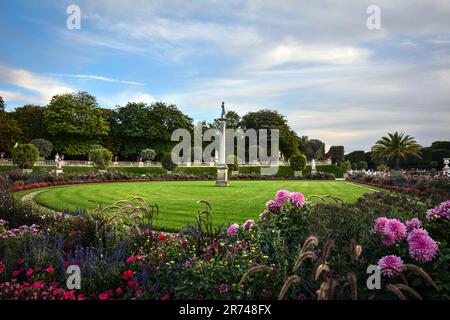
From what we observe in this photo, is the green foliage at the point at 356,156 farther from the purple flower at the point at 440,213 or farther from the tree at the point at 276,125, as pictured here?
the purple flower at the point at 440,213

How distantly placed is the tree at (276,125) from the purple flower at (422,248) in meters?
61.6

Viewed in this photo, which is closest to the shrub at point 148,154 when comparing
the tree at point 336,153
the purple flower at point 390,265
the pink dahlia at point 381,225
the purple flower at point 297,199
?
the tree at point 336,153

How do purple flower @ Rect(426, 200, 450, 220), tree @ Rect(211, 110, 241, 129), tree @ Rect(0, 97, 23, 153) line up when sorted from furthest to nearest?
tree @ Rect(211, 110, 241, 129) < tree @ Rect(0, 97, 23, 153) < purple flower @ Rect(426, 200, 450, 220)

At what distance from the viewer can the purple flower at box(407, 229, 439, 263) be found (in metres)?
3.46

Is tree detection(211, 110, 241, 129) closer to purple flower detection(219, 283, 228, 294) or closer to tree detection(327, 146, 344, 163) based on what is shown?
tree detection(327, 146, 344, 163)

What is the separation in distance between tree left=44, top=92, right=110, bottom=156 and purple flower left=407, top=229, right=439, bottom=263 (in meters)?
55.7

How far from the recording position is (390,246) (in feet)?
12.8

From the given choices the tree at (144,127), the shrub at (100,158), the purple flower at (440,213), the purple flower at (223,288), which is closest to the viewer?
the purple flower at (223,288)

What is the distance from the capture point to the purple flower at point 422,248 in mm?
3459

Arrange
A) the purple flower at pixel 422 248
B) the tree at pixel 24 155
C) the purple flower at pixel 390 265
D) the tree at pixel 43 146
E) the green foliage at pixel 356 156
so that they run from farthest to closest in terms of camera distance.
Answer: the green foliage at pixel 356 156, the tree at pixel 43 146, the tree at pixel 24 155, the purple flower at pixel 422 248, the purple flower at pixel 390 265

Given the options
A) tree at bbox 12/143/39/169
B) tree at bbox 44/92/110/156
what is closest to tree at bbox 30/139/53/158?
tree at bbox 44/92/110/156
